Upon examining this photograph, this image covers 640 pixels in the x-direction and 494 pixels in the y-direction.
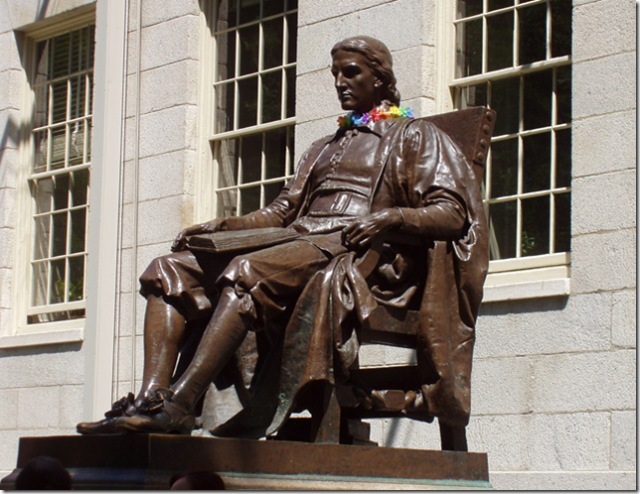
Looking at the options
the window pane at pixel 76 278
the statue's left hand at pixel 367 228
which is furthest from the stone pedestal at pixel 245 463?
the window pane at pixel 76 278

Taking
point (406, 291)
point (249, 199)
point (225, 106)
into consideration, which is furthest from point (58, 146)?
point (406, 291)

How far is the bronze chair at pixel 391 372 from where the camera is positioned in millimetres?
6777

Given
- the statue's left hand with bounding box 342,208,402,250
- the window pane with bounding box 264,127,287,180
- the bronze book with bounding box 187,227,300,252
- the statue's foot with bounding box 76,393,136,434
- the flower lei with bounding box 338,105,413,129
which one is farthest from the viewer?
the window pane with bounding box 264,127,287,180

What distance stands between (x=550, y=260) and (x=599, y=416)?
3.17 ft

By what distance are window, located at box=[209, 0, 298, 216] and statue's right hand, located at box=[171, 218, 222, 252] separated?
354 centimetres

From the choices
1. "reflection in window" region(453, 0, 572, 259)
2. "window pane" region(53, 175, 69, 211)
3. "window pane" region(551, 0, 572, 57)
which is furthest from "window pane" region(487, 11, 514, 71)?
"window pane" region(53, 175, 69, 211)

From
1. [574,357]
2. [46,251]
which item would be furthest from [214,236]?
[46,251]

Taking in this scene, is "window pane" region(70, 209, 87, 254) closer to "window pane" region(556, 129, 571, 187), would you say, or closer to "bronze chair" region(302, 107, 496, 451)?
"window pane" region(556, 129, 571, 187)

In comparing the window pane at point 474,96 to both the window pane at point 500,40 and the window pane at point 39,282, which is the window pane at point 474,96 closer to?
the window pane at point 500,40

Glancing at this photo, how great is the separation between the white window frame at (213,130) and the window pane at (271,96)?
0.04 meters

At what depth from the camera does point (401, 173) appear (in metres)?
7.40

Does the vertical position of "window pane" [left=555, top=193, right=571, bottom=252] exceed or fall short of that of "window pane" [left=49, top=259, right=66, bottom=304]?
it exceeds it

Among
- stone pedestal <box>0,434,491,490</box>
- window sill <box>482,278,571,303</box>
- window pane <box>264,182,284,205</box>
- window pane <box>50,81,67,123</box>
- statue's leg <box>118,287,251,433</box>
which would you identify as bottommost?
stone pedestal <box>0,434,491,490</box>

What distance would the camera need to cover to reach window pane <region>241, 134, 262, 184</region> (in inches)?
451
